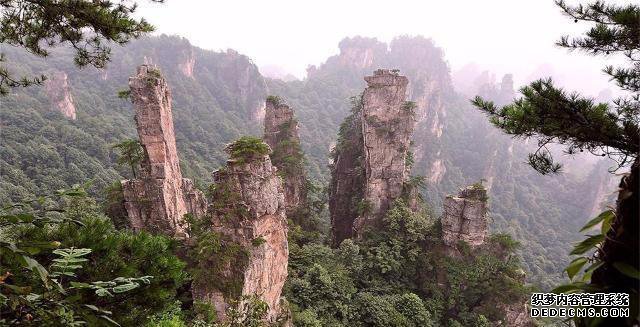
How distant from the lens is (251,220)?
452 inches

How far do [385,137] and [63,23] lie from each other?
1974 cm

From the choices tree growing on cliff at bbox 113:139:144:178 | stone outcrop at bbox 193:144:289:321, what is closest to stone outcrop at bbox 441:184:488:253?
stone outcrop at bbox 193:144:289:321

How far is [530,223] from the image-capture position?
5378 centimetres

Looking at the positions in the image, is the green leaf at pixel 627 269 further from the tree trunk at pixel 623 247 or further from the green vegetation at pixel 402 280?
the green vegetation at pixel 402 280

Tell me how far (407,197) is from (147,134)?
14.8 m

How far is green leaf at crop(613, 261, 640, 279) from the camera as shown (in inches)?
58.3

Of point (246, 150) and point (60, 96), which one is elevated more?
point (60, 96)

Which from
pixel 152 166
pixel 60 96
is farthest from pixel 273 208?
pixel 60 96

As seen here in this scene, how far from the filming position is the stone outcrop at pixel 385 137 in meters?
22.4

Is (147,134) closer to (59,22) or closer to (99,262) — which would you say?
(59,22)

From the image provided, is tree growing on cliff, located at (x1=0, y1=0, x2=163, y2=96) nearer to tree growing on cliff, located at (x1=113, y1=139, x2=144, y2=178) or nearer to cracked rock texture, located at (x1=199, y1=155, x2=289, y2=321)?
cracked rock texture, located at (x1=199, y1=155, x2=289, y2=321)

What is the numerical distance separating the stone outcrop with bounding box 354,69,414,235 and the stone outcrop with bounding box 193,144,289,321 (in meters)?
10.9

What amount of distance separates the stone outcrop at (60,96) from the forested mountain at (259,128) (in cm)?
13

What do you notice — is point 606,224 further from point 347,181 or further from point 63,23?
point 347,181
